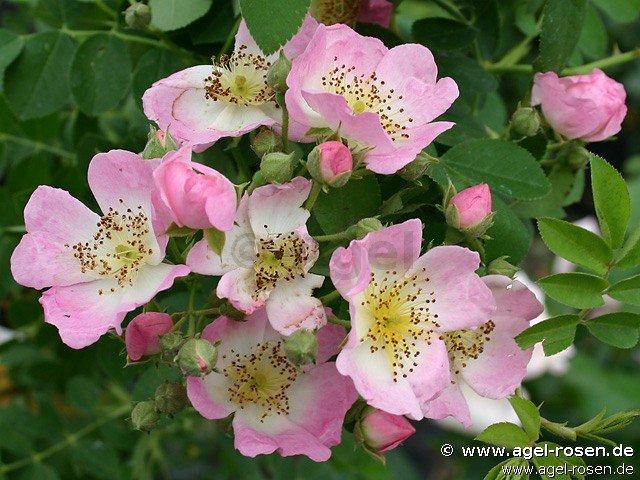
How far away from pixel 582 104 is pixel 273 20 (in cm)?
37

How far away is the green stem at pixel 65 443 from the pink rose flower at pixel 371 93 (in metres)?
0.77

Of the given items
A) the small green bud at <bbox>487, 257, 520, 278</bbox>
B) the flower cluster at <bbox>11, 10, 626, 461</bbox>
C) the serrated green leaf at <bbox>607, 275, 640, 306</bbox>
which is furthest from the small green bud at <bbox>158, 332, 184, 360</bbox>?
the serrated green leaf at <bbox>607, 275, 640, 306</bbox>

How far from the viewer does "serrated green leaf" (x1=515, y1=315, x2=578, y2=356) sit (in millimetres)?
842

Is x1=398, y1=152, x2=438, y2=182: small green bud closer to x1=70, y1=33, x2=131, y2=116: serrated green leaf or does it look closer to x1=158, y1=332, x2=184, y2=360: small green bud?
x1=158, y1=332, x2=184, y2=360: small green bud

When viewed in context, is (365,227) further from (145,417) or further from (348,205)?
(145,417)

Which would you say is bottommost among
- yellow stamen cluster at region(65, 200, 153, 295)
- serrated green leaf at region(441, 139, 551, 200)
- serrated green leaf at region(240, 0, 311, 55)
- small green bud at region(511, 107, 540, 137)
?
yellow stamen cluster at region(65, 200, 153, 295)

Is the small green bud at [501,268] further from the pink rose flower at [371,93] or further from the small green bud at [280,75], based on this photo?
the small green bud at [280,75]

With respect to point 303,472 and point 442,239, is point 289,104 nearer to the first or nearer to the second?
point 442,239

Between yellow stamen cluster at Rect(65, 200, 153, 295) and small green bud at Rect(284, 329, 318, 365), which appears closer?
small green bud at Rect(284, 329, 318, 365)

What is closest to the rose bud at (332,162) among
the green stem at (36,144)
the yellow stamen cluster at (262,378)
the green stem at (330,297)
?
the green stem at (330,297)

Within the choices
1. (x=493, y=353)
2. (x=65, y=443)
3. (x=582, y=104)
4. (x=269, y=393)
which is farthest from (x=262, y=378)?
(x=65, y=443)

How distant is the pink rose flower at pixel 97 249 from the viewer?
81 centimetres

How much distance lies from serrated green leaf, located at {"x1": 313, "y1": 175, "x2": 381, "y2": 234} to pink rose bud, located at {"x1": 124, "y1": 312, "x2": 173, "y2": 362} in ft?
0.61

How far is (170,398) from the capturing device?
2.68 ft
